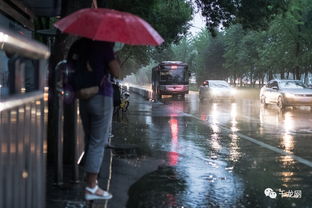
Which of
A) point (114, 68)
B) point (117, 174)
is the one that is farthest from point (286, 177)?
point (114, 68)

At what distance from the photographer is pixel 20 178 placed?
9.80 feet

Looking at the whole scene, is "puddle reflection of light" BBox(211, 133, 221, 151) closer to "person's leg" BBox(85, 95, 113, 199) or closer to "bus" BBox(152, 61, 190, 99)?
"person's leg" BBox(85, 95, 113, 199)

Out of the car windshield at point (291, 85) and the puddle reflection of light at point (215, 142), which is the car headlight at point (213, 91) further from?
the puddle reflection of light at point (215, 142)

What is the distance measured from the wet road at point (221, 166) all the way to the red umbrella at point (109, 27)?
6.81 feet

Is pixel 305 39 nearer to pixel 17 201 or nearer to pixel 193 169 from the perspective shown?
pixel 193 169

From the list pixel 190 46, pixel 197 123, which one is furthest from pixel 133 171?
pixel 190 46

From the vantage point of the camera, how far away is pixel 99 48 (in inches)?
180

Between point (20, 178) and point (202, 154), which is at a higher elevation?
point (20, 178)

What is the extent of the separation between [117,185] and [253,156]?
3.66m

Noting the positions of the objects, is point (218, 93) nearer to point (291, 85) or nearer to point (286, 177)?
point (291, 85)

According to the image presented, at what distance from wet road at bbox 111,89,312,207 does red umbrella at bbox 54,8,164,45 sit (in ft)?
6.81

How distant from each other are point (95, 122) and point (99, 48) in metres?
0.70

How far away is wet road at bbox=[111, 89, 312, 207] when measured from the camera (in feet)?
19.5

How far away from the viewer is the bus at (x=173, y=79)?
1581 inches
